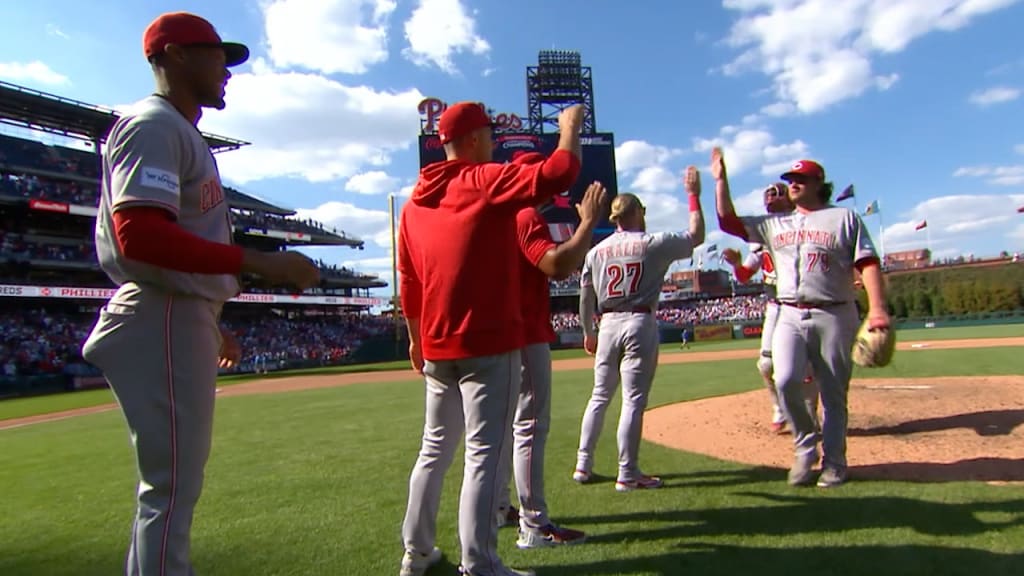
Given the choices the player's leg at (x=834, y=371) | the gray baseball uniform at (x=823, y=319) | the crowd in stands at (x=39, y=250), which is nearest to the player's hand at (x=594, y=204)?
the gray baseball uniform at (x=823, y=319)

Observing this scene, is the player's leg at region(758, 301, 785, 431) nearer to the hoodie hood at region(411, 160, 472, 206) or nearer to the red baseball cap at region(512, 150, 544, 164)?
the red baseball cap at region(512, 150, 544, 164)

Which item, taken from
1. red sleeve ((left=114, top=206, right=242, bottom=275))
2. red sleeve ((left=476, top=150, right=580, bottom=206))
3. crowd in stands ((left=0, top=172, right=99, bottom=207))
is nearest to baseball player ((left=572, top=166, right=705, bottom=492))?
red sleeve ((left=476, top=150, right=580, bottom=206))

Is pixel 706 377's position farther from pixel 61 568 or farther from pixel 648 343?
pixel 61 568

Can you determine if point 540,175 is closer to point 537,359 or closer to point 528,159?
point 528,159

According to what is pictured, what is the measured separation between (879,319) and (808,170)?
105 cm

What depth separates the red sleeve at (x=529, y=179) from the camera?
7.03 feet

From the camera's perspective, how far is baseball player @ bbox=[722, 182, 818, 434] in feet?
15.9

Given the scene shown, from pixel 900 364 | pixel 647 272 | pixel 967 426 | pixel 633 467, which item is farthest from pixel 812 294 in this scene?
pixel 900 364

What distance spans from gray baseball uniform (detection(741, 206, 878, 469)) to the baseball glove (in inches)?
2.4

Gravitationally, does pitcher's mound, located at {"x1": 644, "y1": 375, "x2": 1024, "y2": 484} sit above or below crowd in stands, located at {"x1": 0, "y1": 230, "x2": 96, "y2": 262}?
below

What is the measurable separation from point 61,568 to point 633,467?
3118 mm

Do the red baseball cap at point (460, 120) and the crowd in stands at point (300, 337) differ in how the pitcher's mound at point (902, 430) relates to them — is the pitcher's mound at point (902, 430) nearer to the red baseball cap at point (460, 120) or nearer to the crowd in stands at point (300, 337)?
the red baseball cap at point (460, 120)

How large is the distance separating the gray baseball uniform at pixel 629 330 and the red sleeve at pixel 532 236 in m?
1.13

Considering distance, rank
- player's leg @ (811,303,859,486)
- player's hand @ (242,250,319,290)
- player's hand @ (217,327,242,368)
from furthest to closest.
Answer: player's leg @ (811,303,859,486)
player's hand @ (217,327,242,368)
player's hand @ (242,250,319,290)
